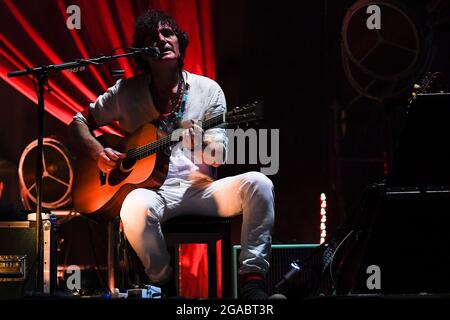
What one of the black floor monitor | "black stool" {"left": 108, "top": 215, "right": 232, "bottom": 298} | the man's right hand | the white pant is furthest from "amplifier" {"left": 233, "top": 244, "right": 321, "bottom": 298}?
the black floor monitor

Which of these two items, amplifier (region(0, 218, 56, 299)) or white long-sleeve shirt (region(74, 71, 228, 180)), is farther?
white long-sleeve shirt (region(74, 71, 228, 180))

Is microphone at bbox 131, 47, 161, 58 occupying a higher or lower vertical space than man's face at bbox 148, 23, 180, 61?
lower

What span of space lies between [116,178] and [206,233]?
645 millimetres

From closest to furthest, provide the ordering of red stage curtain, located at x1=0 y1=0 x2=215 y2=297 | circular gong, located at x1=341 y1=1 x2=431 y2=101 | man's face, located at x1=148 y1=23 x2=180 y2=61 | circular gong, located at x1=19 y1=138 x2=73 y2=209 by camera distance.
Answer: man's face, located at x1=148 y1=23 x2=180 y2=61 → circular gong, located at x1=341 y1=1 x2=431 y2=101 → circular gong, located at x1=19 y1=138 x2=73 y2=209 → red stage curtain, located at x1=0 y1=0 x2=215 y2=297

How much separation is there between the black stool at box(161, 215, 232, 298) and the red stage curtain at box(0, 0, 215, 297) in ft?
5.25

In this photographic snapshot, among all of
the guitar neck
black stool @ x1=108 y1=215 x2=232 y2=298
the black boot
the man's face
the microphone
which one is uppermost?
the man's face

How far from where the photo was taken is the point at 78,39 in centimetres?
530

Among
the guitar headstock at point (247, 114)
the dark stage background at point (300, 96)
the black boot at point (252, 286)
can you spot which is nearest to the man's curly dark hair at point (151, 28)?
the guitar headstock at point (247, 114)

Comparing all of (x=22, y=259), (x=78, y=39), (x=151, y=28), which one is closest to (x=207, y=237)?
(x=22, y=259)

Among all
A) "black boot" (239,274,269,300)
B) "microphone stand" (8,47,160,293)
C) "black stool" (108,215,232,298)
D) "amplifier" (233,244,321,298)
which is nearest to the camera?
"black boot" (239,274,269,300)

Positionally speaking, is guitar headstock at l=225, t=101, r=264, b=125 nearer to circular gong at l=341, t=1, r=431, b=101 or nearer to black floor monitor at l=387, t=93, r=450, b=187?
black floor monitor at l=387, t=93, r=450, b=187

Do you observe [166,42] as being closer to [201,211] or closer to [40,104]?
[40,104]

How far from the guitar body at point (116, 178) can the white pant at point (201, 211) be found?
0.39ft

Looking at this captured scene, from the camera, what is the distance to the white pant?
3.57 m
